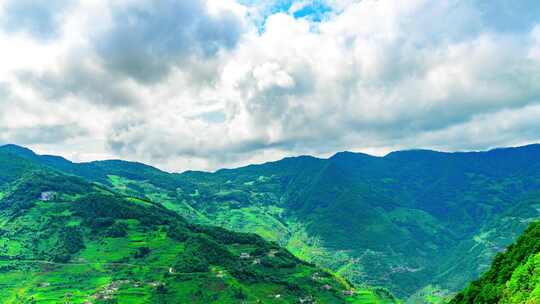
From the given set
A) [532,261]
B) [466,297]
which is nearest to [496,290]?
[532,261]

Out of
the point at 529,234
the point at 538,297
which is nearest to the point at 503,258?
the point at 529,234

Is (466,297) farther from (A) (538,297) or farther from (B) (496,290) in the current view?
(A) (538,297)

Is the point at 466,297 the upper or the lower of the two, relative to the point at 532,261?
lower

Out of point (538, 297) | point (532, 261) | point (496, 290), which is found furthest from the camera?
point (496, 290)

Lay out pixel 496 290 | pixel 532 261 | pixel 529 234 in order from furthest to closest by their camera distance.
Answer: pixel 529 234 → pixel 496 290 → pixel 532 261

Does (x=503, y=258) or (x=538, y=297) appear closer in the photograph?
(x=538, y=297)

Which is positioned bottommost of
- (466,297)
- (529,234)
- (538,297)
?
(466,297)

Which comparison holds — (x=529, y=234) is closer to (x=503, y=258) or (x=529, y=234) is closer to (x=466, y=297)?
(x=503, y=258)
